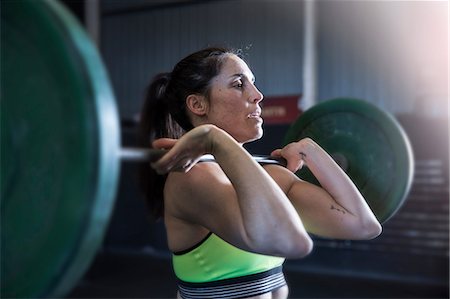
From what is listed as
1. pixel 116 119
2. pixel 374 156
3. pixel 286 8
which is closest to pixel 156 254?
pixel 286 8

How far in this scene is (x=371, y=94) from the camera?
4270mm

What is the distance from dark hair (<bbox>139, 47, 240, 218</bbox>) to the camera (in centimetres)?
93

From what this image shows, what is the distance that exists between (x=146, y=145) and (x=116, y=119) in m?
0.31

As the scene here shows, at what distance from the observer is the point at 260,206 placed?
727mm

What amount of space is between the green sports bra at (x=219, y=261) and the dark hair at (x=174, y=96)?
0.46ft

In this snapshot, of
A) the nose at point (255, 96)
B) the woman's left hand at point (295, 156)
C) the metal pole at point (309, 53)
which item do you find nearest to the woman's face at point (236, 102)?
the nose at point (255, 96)

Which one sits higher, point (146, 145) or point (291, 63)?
point (291, 63)

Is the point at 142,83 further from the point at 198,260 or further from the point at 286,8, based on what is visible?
the point at 198,260

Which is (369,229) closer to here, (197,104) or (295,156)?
(295,156)

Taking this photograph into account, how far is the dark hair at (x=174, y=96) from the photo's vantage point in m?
0.93

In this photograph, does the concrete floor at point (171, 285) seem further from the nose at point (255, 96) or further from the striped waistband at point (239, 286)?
the nose at point (255, 96)

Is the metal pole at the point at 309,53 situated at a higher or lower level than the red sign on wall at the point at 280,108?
higher

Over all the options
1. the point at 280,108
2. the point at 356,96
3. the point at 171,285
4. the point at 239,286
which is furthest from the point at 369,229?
the point at 356,96

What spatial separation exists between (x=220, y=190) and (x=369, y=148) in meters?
0.50
